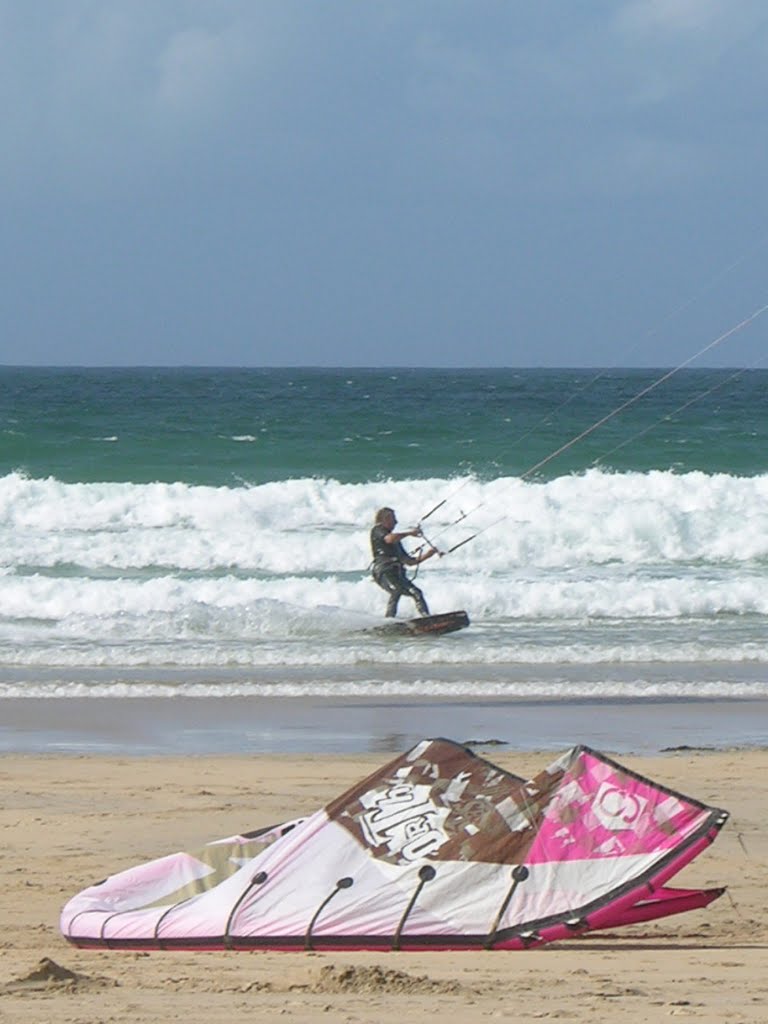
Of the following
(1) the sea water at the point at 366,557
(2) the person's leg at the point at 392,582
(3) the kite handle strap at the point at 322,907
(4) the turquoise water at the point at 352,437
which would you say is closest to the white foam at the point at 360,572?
(1) the sea water at the point at 366,557

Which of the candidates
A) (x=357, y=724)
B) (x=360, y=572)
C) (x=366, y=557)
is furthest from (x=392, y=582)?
(x=366, y=557)

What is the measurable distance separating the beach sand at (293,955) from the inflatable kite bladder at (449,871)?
116mm

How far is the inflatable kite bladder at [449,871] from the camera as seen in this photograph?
5.79 m

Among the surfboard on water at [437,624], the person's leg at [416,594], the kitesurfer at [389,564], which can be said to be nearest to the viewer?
the surfboard on water at [437,624]

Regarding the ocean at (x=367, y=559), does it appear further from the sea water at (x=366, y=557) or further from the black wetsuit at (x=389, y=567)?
the black wetsuit at (x=389, y=567)

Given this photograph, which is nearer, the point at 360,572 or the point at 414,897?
the point at 414,897

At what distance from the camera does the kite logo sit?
5.87 m

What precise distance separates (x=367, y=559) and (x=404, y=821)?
14443mm

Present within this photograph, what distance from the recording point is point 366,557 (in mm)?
20656

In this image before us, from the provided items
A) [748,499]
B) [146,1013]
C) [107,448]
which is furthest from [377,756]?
[107,448]

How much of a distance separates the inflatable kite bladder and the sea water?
6.11 meters

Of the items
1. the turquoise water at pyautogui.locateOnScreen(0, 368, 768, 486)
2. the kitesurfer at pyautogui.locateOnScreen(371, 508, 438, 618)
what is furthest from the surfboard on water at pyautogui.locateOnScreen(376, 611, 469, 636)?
the turquoise water at pyautogui.locateOnScreen(0, 368, 768, 486)

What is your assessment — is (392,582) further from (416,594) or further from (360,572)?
(360,572)

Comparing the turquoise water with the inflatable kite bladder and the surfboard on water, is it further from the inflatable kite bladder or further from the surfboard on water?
the inflatable kite bladder
